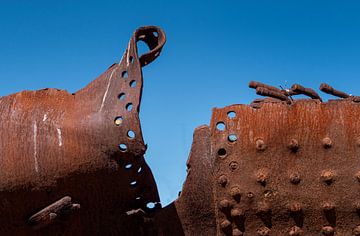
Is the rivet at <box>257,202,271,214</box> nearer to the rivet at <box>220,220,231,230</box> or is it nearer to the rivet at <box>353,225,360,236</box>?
the rivet at <box>220,220,231,230</box>

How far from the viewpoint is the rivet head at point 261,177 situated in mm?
4523

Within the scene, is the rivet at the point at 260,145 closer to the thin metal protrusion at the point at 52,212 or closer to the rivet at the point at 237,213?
the rivet at the point at 237,213

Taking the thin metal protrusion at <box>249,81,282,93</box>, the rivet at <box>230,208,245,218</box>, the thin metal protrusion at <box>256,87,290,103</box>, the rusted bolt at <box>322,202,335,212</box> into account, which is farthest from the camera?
the thin metal protrusion at <box>249,81,282,93</box>

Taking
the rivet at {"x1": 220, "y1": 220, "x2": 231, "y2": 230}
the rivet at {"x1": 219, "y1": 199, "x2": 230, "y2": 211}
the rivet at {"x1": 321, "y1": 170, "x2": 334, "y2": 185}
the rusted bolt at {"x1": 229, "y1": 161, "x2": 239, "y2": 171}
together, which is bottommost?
the rivet at {"x1": 220, "y1": 220, "x2": 231, "y2": 230}

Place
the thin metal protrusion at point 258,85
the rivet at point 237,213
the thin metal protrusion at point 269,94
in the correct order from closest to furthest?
the rivet at point 237,213
the thin metal protrusion at point 269,94
the thin metal protrusion at point 258,85

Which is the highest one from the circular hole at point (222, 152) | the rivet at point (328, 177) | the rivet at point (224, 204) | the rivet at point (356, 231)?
the circular hole at point (222, 152)

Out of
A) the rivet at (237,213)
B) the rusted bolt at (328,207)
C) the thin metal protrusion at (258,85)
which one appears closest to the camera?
the rusted bolt at (328,207)

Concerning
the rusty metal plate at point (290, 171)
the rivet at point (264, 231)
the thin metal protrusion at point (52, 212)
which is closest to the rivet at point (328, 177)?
the rusty metal plate at point (290, 171)

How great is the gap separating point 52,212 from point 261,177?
1507 millimetres

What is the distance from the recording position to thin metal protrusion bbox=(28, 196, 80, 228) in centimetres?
461

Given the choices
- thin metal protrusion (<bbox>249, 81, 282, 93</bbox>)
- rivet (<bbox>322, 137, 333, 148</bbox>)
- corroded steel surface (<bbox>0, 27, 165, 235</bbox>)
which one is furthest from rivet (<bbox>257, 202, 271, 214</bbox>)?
thin metal protrusion (<bbox>249, 81, 282, 93</bbox>)

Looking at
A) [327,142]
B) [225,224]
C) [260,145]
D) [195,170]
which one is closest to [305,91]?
[327,142]

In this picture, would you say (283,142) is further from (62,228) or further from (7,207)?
(7,207)

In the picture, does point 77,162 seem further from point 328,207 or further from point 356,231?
point 356,231
